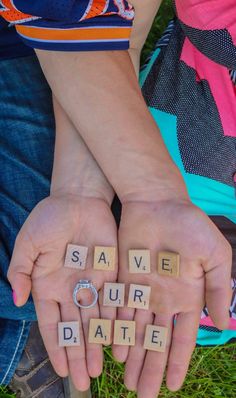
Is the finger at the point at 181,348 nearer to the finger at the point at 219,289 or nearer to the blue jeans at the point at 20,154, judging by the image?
the finger at the point at 219,289

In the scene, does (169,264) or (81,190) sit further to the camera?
(81,190)

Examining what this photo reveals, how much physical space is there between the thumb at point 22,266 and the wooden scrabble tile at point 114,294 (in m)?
0.18

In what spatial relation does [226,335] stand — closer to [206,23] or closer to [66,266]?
[66,266]

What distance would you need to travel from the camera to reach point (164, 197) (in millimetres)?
1303

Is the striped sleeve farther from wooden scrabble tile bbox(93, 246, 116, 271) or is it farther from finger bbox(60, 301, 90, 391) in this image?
finger bbox(60, 301, 90, 391)

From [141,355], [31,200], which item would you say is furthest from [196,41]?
[141,355]

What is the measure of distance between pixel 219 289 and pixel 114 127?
0.45 metres

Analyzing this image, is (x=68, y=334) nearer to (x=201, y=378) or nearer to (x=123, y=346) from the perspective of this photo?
(x=123, y=346)

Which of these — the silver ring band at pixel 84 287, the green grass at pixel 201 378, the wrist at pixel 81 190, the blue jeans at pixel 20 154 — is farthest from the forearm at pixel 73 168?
the green grass at pixel 201 378

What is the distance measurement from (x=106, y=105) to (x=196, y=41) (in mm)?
330

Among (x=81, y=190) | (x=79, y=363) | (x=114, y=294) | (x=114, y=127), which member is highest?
(x=114, y=127)

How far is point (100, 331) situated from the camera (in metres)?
1.27

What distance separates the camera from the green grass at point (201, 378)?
181 cm

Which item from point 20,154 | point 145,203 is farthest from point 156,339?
point 20,154
